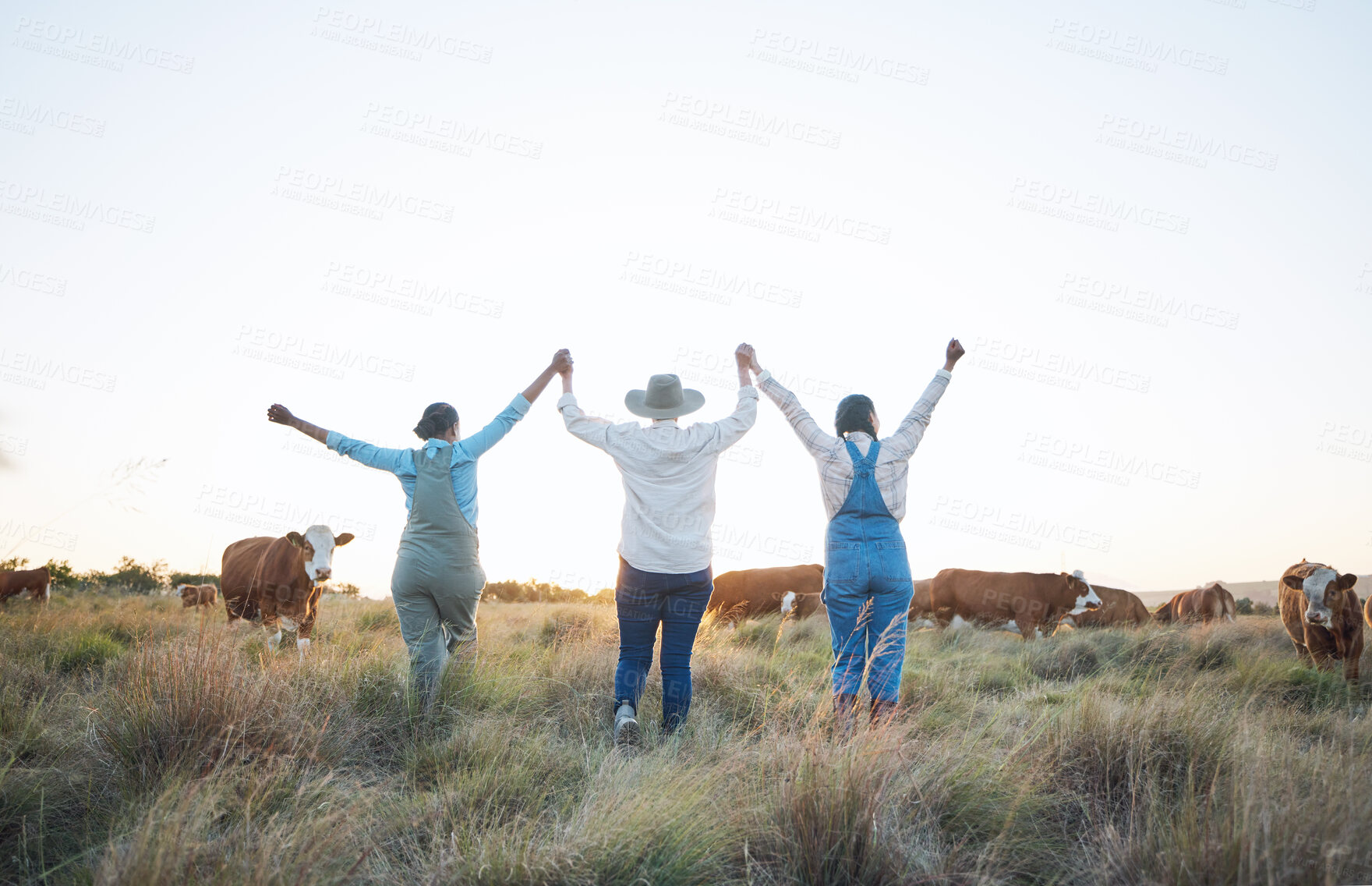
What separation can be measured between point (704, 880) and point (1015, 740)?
2.46 m

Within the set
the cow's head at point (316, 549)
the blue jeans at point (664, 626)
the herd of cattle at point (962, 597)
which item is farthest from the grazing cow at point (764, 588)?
the blue jeans at point (664, 626)

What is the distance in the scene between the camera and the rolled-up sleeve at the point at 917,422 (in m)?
4.91

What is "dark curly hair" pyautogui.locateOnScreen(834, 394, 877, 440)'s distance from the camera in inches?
198

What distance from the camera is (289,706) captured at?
160 inches

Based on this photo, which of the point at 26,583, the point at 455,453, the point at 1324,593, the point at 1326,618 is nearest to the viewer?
the point at 455,453

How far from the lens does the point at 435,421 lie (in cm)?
543

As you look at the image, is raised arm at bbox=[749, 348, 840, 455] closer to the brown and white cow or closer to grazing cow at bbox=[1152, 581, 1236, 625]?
the brown and white cow

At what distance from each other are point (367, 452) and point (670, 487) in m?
2.24

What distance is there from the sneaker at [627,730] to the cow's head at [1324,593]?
8.82m

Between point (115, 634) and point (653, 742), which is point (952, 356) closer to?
point (653, 742)

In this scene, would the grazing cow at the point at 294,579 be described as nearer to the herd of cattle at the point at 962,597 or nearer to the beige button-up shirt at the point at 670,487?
the herd of cattle at the point at 962,597

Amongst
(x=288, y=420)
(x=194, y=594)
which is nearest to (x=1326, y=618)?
(x=288, y=420)

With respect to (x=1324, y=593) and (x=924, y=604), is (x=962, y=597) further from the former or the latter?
(x=1324, y=593)

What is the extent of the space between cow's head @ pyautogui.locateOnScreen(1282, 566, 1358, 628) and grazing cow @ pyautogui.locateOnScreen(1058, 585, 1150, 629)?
7294 mm
